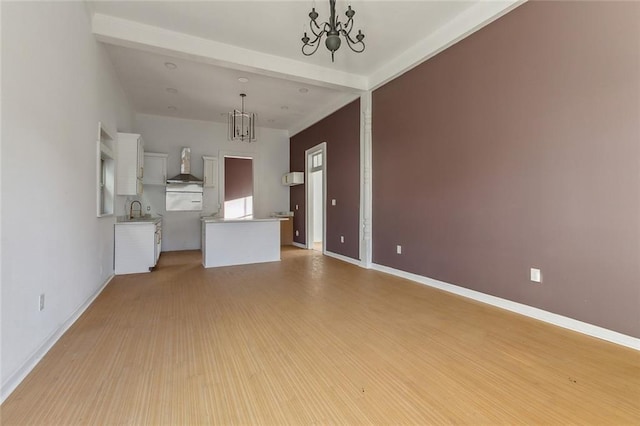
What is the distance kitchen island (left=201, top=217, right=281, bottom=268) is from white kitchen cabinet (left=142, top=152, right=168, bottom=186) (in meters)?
2.26

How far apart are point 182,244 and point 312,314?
212 inches

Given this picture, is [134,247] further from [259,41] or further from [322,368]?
[322,368]

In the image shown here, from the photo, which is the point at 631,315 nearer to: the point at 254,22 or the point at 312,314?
the point at 312,314

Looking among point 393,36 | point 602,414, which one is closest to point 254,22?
point 393,36

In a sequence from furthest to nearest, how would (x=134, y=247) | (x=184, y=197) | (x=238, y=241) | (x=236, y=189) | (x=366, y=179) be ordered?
(x=236, y=189) < (x=184, y=197) < (x=238, y=241) < (x=366, y=179) < (x=134, y=247)

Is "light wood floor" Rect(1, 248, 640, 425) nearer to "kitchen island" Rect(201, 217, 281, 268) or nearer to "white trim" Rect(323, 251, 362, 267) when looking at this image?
"kitchen island" Rect(201, 217, 281, 268)

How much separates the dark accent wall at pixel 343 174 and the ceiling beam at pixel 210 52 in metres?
0.93

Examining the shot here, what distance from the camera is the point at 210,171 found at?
723 centimetres

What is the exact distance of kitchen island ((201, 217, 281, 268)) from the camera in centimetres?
503

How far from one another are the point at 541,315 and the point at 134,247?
521cm

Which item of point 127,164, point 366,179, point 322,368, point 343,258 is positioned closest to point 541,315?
point 322,368

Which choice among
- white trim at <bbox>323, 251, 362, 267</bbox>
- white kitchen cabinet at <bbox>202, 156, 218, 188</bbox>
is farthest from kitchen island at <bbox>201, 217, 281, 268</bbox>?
white kitchen cabinet at <bbox>202, 156, 218, 188</bbox>

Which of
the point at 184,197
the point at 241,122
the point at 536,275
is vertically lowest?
the point at 536,275

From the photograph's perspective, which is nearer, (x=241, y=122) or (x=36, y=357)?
(x=36, y=357)
